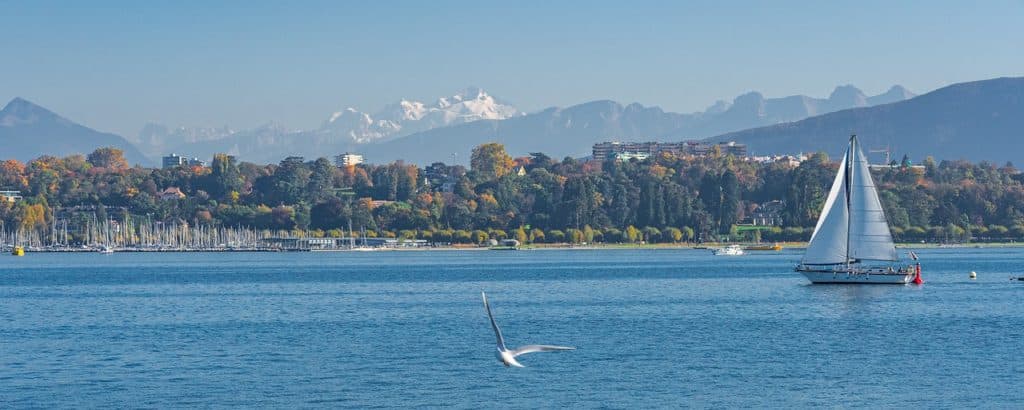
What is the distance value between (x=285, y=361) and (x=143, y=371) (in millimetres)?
4170

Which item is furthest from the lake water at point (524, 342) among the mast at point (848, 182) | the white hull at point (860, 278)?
the mast at point (848, 182)

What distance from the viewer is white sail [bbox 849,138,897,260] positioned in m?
77.2

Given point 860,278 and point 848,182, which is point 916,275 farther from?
point 848,182

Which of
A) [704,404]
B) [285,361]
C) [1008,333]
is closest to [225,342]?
[285,361]

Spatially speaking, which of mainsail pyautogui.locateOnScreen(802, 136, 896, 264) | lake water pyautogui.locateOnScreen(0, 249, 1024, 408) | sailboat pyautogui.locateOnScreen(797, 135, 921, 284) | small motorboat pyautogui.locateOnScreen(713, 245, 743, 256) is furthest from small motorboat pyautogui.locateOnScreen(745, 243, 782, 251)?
mainsail pyautogui.locateOnScreen(802, 136, 896, 264)

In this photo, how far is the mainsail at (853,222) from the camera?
7725 cm

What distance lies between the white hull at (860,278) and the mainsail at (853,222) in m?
0.73

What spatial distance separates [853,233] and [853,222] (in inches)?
21.3

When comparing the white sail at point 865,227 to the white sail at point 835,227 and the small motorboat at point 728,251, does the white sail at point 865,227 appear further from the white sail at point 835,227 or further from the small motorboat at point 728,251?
the small motorboat at point 728,251

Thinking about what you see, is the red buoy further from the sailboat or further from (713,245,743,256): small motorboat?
(713,245,743,256): small motorboat

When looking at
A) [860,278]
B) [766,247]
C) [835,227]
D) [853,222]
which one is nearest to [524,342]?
[835,227]

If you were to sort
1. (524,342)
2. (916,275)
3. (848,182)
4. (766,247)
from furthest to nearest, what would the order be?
(766,247)
(916,275)
(848,182)
(524,342)

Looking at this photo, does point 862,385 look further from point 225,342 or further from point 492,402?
point 225,342

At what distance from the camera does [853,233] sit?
3046 inches
